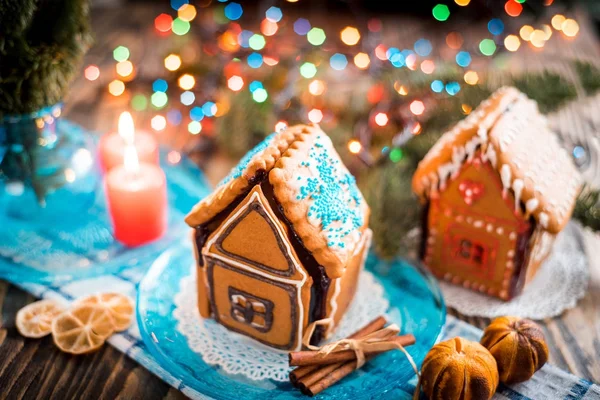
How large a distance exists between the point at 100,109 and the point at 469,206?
1463 mm

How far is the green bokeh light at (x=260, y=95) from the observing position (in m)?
1.92

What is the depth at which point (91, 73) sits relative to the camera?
7.78 ft

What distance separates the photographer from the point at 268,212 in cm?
107

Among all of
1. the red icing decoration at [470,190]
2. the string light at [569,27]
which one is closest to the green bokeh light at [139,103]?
the red icing decoration at [470,190]

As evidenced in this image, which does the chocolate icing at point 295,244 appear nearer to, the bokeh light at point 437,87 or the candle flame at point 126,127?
the candle flame at point 126,127

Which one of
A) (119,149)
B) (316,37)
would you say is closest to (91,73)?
(119,149)

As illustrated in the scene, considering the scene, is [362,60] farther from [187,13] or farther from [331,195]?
[331,195]

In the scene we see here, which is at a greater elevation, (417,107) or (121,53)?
(417,107)

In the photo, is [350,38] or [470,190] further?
[350,38]

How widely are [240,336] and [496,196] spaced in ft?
2.07

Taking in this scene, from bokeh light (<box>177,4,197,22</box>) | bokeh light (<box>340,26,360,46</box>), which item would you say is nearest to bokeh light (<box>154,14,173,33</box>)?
bokeh light (<box>177,4,197,22</box>)

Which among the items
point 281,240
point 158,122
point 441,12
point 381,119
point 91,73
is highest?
point 441,12

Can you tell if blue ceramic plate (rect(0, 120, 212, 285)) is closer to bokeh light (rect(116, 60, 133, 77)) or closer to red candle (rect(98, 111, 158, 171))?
red candle (rect(98, 111, 158, 171))

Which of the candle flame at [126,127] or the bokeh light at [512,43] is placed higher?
the bokeh light at [512,43]
